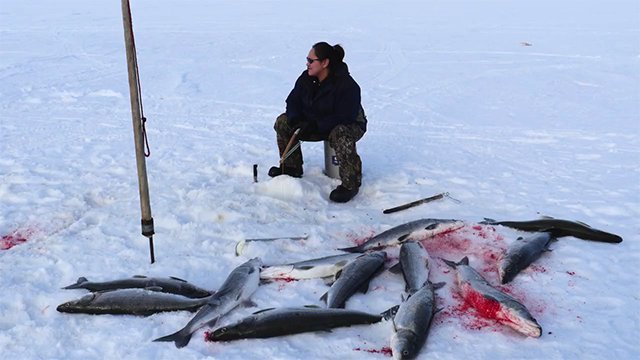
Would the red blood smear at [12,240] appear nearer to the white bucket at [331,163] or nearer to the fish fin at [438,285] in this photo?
the white bucket at [331,163]

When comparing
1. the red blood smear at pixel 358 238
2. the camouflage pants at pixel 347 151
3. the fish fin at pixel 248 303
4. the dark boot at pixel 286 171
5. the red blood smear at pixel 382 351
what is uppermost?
the camouflage pants at pixel 347 151

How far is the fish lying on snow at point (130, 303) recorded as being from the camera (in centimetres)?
360

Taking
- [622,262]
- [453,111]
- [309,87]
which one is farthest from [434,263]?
[453,111]

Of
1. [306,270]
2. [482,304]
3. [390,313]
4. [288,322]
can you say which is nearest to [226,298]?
[288,322]

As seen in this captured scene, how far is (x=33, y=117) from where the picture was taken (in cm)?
831

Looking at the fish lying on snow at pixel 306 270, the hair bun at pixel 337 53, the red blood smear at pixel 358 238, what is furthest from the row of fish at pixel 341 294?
the hair bun at pixel 337 53

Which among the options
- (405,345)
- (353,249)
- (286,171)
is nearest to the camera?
(405,345)

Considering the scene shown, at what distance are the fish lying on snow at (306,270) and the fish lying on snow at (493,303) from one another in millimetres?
812

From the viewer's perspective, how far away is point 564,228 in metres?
4.65

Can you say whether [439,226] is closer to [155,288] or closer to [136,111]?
[155,288]

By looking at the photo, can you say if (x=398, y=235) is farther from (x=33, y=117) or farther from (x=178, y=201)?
(x=33, y=117)

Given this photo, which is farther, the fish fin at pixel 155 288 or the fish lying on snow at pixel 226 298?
the fish fin at pixel 155 288

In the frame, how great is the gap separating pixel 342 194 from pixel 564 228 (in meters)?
1.92

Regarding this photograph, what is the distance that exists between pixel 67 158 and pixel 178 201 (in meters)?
1.99
